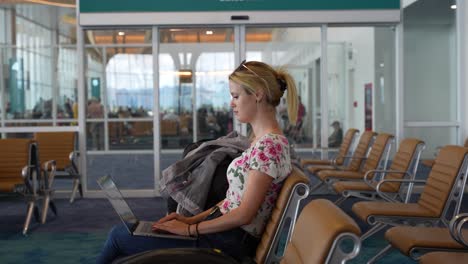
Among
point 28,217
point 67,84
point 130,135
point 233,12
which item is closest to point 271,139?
point 28,217

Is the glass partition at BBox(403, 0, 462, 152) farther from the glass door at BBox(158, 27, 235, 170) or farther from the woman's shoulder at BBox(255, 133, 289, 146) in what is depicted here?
the woman's shoulder at BBox(255, 133, 289, 146)

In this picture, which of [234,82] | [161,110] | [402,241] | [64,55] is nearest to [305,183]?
[234,82]

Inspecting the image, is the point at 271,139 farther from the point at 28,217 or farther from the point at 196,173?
the point at 28,217

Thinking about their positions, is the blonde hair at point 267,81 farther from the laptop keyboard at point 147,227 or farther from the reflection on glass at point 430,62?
the reflection on glass at point 430,62

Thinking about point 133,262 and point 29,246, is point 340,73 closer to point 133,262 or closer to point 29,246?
point 29,246

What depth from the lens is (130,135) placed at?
369 inches

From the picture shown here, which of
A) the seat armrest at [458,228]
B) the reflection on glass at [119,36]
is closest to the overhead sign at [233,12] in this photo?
the reflection on glass at [119,36]

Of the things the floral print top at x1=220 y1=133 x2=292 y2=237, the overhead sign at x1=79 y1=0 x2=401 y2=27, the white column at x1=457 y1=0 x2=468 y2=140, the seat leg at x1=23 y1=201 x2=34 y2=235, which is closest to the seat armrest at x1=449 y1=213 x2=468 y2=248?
the floral print top at x1=220 y1=133 x2=292 y2=237

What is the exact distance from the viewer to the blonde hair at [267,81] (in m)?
2.78

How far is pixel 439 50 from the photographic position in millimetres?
10562

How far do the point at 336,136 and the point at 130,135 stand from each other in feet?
9.78

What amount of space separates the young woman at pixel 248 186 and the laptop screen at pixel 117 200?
0.05 metres

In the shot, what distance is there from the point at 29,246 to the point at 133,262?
4.32m

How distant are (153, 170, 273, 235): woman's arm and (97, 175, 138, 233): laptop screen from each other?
0.42 feet
